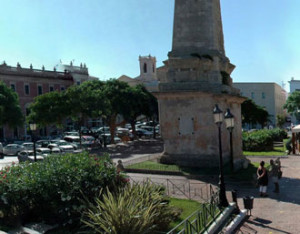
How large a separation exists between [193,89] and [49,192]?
10.1 meters

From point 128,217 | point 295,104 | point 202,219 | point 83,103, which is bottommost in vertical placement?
point 202,219

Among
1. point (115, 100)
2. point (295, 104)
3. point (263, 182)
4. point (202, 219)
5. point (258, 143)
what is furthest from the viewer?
point (295, 104)

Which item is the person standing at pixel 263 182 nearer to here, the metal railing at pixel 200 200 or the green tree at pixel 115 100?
the metal railing at pixel 200 200

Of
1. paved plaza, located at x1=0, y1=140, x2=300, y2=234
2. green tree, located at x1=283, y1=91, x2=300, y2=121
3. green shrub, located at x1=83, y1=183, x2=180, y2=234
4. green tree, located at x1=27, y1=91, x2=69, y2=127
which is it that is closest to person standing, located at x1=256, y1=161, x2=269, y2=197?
paved plaza, located at x1=0, y1=140, x2=300, y2=234

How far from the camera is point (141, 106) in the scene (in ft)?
133

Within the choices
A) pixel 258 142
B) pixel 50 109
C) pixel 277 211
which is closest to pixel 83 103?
pixel 50 109

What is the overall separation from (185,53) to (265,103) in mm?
64277

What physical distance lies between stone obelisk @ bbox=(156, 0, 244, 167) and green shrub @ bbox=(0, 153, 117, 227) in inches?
318

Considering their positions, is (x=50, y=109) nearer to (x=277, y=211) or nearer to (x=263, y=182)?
(x=263, y=182)

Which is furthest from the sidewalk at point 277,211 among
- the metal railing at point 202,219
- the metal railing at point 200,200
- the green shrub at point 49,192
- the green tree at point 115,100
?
the green tree at point 115,100

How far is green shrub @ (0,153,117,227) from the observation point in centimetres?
927

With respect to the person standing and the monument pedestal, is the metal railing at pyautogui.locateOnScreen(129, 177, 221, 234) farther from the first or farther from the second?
the monument pedestal

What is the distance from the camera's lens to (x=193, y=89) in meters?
17.4

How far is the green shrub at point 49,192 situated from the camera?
9.27 meters
